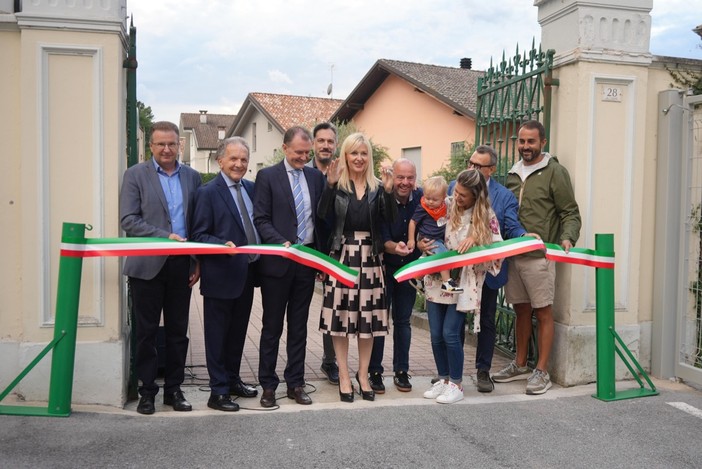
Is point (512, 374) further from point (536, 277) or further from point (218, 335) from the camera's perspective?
point (218, 335)

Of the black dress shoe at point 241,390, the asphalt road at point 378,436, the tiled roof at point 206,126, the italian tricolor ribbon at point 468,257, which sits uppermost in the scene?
the tiled roof at point 206,126

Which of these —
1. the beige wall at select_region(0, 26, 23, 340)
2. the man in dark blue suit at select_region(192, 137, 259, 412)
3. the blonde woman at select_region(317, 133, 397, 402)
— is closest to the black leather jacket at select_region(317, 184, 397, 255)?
the blonde woman at select_region(317, 133, 397, 402)

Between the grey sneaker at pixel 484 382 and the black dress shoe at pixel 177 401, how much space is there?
2.34 meters

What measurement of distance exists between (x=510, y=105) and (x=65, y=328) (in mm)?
4590

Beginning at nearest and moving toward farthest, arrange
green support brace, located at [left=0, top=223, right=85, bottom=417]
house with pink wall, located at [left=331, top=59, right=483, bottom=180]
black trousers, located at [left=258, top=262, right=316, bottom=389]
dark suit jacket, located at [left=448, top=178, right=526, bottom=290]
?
green support brace, located at [left=0, top=223, right=85, bottom=417] < black trousers, located at [left=258, top=262, right=316, bottom=389] < dark suit jacket, located at [left=448, top=178, right=526, bottom=290] < house with pink wall, located at [left=331, top=59, right=483, bottom=180]

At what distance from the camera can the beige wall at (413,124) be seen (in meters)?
18.9

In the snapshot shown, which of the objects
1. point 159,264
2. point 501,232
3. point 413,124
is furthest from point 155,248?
point 413,124

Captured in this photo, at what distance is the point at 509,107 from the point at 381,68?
15733 millimetres

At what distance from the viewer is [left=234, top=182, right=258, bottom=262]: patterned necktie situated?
4.96 m

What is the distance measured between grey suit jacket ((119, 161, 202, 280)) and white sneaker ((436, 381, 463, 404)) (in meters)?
2.33

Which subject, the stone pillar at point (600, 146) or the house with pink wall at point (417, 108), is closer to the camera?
the stone pillar at point (600, 146)

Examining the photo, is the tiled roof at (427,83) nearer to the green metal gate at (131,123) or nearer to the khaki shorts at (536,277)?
the khaki shorts at (536,277)

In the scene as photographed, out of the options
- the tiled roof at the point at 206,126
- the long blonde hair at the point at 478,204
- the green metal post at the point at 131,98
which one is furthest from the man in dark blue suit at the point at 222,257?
the tiled roof at the point at 206,126

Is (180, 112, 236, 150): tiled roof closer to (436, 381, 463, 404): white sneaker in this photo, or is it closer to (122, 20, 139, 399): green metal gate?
(122, 20, 139, 399): green metal gate
